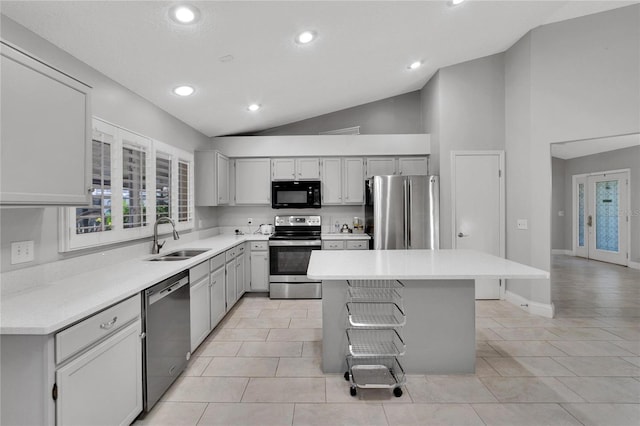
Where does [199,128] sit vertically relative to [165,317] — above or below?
above

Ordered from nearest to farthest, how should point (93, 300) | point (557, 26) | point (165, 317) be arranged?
point (93, 300) → point (165, 317) → point (557, 26)

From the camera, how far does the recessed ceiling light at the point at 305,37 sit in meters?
2.57

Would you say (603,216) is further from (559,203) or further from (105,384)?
(105,384)

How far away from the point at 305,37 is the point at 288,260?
2858 millimetres

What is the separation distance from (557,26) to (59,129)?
16.2 ft

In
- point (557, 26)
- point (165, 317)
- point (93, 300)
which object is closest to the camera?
point (93, 300)

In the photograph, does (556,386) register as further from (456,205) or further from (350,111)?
(350,111)

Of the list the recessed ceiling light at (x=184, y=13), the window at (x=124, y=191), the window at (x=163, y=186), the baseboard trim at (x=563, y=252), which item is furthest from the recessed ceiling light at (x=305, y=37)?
the baseboard trim at (x=563, y=252)

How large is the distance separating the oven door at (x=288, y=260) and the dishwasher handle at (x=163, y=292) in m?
1.98

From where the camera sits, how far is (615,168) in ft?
21.9

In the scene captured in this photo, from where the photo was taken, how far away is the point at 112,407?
158 cm

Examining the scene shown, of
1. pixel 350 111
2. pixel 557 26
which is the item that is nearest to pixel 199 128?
pixel 350 111

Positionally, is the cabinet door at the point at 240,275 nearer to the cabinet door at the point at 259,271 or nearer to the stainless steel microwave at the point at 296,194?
the cabinet door at the point at 259,271

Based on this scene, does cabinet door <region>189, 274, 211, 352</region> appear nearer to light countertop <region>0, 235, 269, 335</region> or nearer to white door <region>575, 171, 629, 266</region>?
light countertop <region>0, 235, 269, 335</region>
